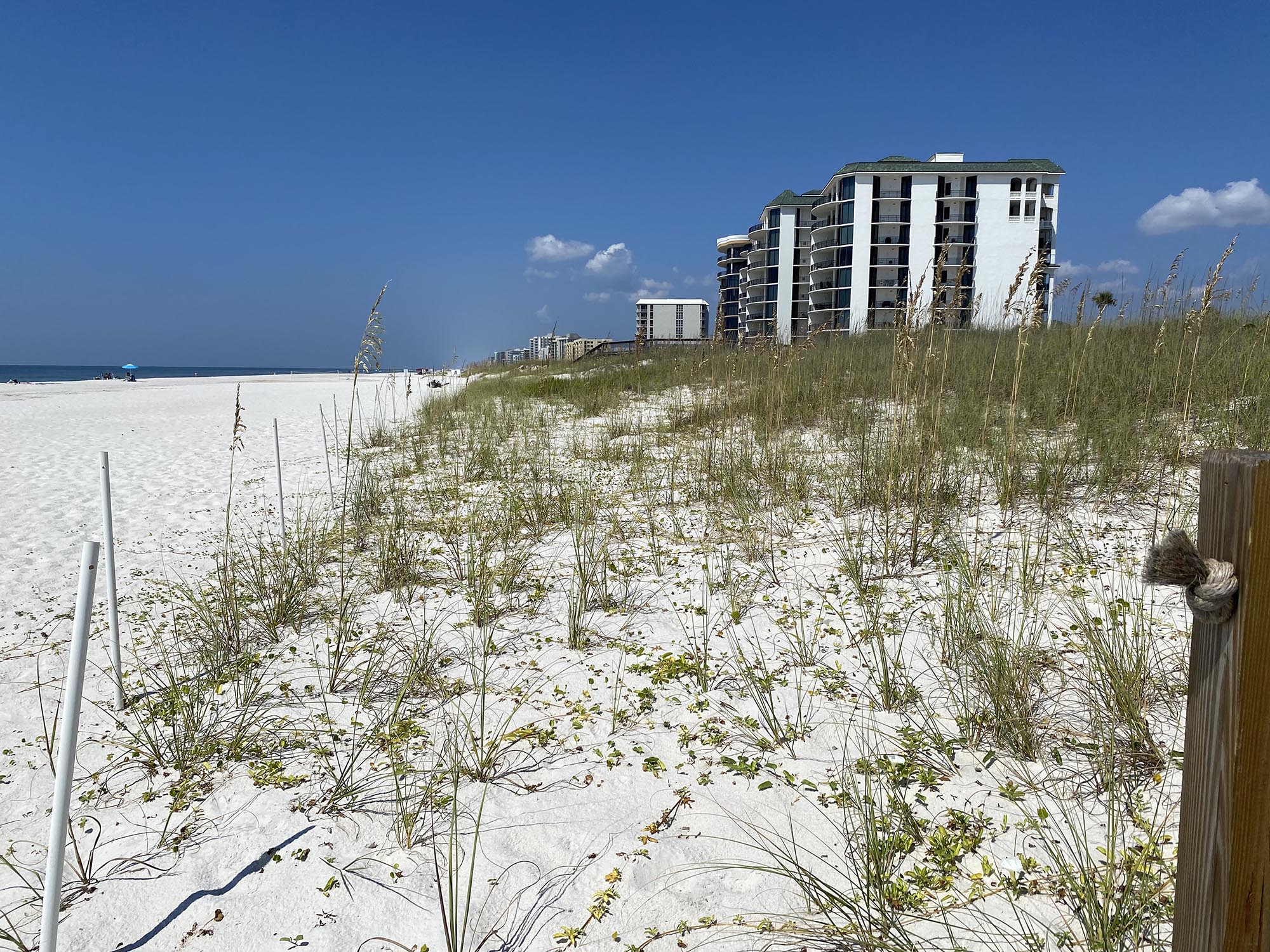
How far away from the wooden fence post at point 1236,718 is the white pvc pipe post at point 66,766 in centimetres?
192

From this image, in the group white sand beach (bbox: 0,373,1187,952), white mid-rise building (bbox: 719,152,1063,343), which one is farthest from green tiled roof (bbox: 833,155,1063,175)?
white sand beach (bbox: 0,373,1187,952)

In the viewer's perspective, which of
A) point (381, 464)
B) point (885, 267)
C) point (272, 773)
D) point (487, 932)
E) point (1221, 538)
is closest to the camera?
point (1221, 538)

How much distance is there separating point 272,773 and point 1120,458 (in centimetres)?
481

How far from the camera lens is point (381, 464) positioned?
7.30m

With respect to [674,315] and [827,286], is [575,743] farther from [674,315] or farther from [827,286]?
[674,315]

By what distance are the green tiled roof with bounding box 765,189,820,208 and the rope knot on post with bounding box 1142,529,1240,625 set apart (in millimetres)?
54178

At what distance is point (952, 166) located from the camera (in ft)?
137

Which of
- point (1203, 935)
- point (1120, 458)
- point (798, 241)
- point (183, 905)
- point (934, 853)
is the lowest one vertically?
point (183, 905)

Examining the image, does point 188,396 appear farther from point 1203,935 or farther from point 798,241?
point 798,241

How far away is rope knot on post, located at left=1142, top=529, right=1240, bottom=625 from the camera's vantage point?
2.72 ft

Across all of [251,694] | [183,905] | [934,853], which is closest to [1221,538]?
[934,853]

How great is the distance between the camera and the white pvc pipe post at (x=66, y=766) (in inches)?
56.9

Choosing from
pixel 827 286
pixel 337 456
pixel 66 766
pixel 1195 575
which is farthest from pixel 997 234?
pixel 66 766

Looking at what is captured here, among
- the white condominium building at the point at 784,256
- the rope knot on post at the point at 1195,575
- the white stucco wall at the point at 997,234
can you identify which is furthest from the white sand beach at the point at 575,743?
the white condominium building at the point at 784,256
